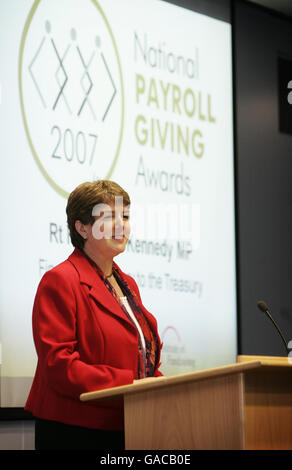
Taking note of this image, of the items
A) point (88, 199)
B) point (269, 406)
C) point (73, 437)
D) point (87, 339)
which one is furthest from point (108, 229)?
point (269, 406)

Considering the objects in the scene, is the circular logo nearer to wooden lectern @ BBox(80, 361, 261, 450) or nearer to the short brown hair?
the short brown hair

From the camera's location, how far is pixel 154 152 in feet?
14.1

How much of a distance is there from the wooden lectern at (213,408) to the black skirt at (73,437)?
0.21 meters

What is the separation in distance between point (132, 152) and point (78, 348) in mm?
2055

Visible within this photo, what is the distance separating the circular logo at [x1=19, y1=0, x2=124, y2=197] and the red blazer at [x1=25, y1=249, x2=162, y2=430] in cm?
148

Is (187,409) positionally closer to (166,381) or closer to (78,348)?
(166,381)

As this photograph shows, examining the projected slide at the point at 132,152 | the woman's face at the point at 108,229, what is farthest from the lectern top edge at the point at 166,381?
the projected slide at the point at 132,152

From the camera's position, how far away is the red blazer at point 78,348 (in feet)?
7.20

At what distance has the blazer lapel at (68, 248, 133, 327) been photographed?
235cm

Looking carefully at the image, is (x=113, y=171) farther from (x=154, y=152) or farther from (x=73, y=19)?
(x=73, y=19)

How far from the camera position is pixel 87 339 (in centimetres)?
230

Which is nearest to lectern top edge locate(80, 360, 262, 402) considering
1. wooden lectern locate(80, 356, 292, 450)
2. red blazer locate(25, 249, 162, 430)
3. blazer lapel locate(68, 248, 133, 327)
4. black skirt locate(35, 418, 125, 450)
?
wooden lectern locate(80, 356, 292, 450)
